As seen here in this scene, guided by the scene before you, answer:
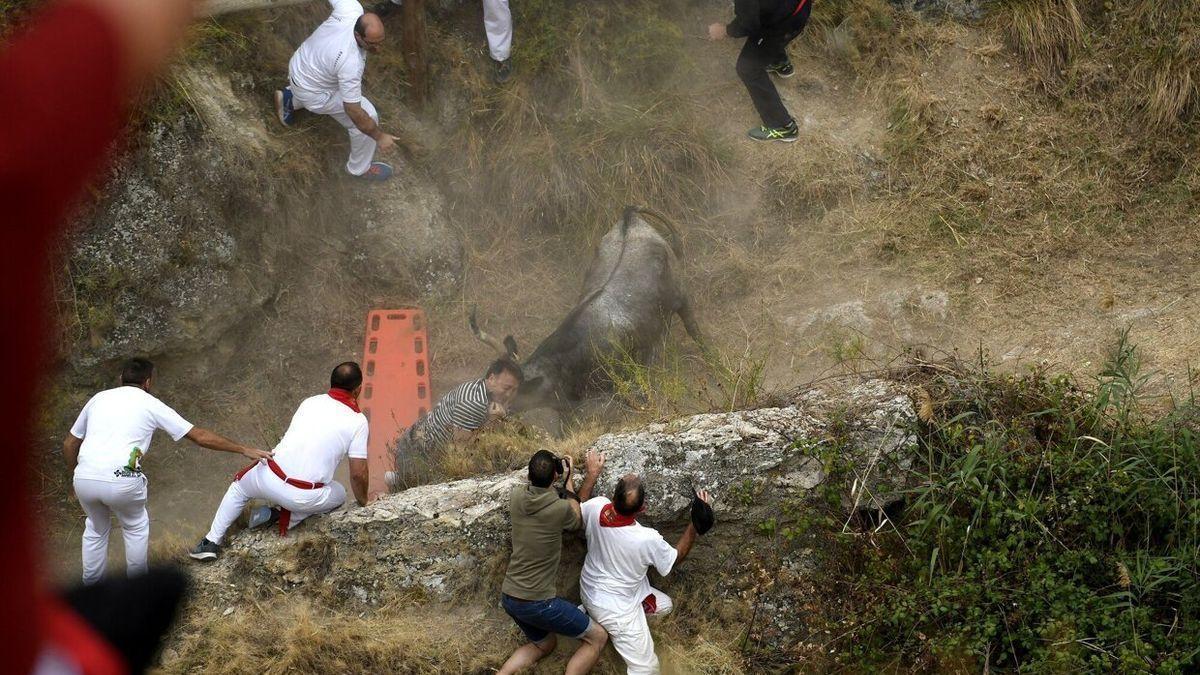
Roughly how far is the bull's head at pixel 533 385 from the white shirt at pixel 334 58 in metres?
2.33

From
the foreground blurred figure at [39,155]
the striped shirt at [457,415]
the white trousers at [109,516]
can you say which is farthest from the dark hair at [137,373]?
the foreground blurred figure at [39,155]

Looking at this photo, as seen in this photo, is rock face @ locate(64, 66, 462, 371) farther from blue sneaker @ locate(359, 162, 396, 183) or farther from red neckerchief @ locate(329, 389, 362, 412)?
red neckerchief @ locate(329, 389, 362, 412)

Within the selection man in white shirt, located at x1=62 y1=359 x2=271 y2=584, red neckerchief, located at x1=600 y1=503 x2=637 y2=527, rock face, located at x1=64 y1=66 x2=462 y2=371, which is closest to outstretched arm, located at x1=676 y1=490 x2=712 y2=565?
red neckerchief, located at x1=600 y1=503 x2=637 y2=527

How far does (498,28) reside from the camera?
404 inches

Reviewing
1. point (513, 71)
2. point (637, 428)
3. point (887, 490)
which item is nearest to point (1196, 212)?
point (887, 490)

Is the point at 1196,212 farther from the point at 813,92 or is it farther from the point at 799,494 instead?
the point at 799,494

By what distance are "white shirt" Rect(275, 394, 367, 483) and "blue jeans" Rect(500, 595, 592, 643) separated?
4.67 feet

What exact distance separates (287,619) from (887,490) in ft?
13.2

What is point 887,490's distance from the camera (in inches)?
273

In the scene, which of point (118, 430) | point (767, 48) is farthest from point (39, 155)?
point (767, 48)

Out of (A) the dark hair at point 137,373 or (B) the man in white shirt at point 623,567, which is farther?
(A) the dark hair at point 137,373

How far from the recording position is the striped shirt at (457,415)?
8086 millimetres

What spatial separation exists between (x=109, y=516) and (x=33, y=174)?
257 inches

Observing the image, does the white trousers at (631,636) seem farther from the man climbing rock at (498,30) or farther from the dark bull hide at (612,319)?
the man climbing rock at (498,30)
